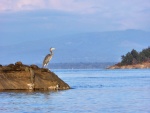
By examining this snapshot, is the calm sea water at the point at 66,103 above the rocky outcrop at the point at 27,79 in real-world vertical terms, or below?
below

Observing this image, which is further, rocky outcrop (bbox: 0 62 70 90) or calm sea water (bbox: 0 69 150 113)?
rocky outcrop (bbox: 0 62 70 90)

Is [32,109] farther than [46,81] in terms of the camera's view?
No

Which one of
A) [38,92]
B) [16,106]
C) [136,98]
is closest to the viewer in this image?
[16,106]

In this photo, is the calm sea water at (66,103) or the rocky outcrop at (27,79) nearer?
the calm sea water at (66,103)

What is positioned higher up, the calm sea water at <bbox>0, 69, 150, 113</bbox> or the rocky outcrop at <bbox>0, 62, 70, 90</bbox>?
the rocky outcrop at <bbox>0, 62, 70, 90</bbox>

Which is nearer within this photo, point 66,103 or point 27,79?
point 66,103

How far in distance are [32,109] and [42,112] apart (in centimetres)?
192

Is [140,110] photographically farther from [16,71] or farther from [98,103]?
[16,71]

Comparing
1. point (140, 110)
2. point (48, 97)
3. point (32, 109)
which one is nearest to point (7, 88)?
point (48, 97)

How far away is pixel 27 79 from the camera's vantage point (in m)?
56.8

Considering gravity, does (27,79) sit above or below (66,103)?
above

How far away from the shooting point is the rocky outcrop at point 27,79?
56.6 meters

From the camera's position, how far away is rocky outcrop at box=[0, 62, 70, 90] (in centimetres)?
5659

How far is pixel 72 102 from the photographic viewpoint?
148 feet
